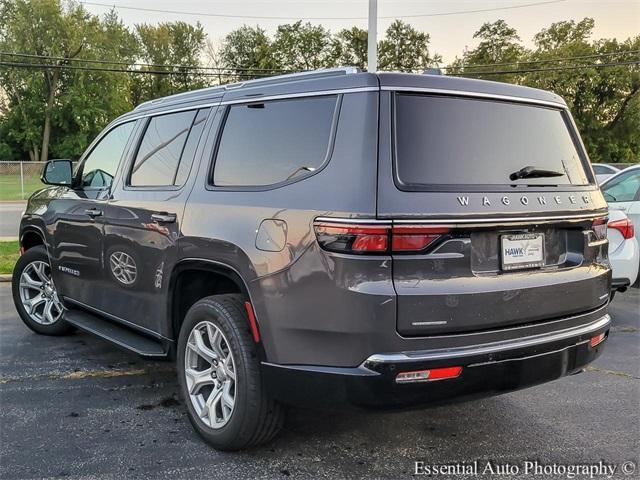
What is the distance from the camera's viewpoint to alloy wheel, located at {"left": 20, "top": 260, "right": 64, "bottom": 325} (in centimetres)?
541

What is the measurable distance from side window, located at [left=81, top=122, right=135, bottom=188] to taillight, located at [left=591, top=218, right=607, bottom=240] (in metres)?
3.25

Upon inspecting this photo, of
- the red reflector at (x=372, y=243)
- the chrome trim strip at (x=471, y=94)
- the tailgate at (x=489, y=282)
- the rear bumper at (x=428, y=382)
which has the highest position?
the chrome trim strip at (x=471, y=94)

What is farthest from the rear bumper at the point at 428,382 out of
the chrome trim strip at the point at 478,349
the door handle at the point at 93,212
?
the door handle at the point at 93,212

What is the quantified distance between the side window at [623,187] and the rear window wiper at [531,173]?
4959 millimetres

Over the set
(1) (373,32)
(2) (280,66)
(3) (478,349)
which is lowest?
(3) (478,349)

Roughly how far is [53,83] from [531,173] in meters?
55.4

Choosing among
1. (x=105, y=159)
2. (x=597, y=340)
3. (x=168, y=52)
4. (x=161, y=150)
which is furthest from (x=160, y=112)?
(x=168, y=52)

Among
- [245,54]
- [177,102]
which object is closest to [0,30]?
[245,54]

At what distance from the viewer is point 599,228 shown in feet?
10.8

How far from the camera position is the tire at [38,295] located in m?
5.38

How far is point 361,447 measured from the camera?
10.7 ft

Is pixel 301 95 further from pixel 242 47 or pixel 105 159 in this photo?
pixel 242 47

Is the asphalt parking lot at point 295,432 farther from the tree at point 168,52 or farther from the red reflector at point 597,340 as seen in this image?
the tree at point 168,52

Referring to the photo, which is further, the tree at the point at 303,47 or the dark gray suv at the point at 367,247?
the tree at the point at 303,47
